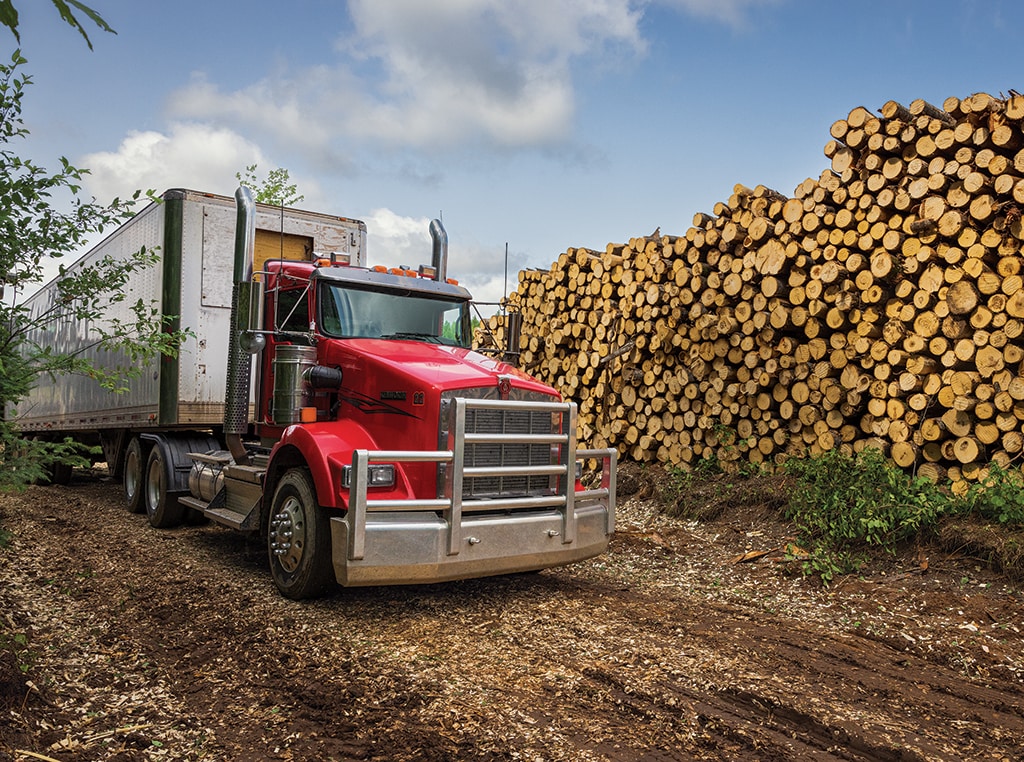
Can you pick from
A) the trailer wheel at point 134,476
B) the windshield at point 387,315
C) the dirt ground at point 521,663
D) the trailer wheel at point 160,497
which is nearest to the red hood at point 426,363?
the windshield at point 387,315

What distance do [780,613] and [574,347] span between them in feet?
20.9

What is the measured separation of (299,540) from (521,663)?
1950 millimetres

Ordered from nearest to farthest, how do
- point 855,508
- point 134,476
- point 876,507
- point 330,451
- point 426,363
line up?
point 330,451, point 426,363, point 876,507, point 855,508, point 134,476

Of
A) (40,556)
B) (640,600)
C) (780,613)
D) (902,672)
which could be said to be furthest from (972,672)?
(40,556)

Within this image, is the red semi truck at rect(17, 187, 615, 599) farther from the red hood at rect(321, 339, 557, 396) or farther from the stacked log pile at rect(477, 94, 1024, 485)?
the stacked log pile at rect(477, 94, 1024, 485)

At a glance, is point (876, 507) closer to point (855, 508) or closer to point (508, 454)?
point (855, 508)

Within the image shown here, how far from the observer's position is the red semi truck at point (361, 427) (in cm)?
490

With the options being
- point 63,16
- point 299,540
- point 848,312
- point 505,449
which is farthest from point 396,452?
point 848,312

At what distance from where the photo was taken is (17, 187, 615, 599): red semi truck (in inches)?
193

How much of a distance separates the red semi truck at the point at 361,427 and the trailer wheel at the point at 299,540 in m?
0.01

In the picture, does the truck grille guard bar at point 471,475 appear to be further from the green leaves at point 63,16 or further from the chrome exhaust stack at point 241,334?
the green leaves at point 63,16

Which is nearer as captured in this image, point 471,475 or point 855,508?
point 471,475

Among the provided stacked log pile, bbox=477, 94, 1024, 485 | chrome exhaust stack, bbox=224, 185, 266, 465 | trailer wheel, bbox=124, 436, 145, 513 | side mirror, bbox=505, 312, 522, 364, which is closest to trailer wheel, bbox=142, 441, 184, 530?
trailer wheel, bbox=124, 436, 145, 513

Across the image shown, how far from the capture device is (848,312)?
26.5ft
